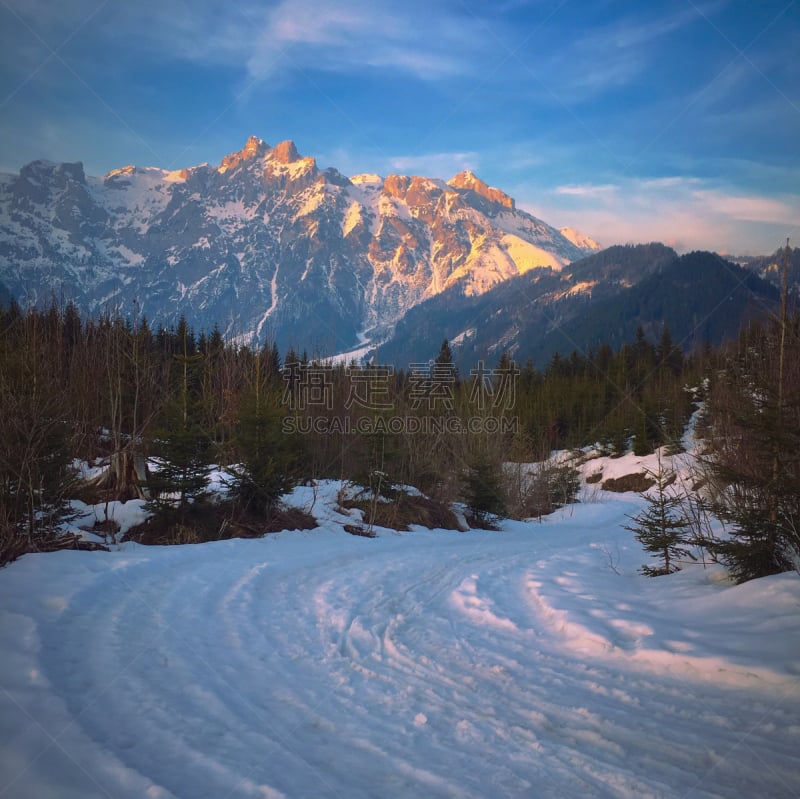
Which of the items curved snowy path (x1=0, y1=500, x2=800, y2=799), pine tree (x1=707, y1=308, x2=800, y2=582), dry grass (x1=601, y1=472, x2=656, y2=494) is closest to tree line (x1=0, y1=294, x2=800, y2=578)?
pine tree (x1=707, y1=308, x2=800, y2=582)

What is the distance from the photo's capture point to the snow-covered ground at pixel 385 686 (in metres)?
3.14

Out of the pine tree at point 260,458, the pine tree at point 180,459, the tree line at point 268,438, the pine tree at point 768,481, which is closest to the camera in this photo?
the pine tree at point 768,481

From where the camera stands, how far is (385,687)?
178 inches

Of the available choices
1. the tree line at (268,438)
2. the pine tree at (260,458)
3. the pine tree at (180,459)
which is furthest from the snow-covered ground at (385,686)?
the pine tree at (260,458)

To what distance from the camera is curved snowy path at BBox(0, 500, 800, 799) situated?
3.14 metres

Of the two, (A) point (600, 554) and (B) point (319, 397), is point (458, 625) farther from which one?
(B) point (319, 397)

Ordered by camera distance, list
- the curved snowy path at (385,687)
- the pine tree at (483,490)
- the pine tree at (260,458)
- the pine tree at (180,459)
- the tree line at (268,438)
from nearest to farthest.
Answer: the curved snowy path at (385,687), the tree line at (268,438), the pine tree at (180,459), the pine tree at (260,458), the pine tree at (483,490)

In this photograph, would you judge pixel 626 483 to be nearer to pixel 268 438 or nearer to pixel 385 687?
pixel 268 438

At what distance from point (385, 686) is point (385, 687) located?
0.02 meters

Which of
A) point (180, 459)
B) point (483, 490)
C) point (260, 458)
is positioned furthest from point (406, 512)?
point (180, 459)

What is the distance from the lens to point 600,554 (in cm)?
1256

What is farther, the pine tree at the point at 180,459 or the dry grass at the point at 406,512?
the dry grass at the point at 406,512

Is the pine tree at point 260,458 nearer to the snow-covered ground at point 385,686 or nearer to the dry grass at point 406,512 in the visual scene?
the dry grass at point 406,512

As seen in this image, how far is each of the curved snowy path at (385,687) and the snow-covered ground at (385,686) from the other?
0.02 meters
